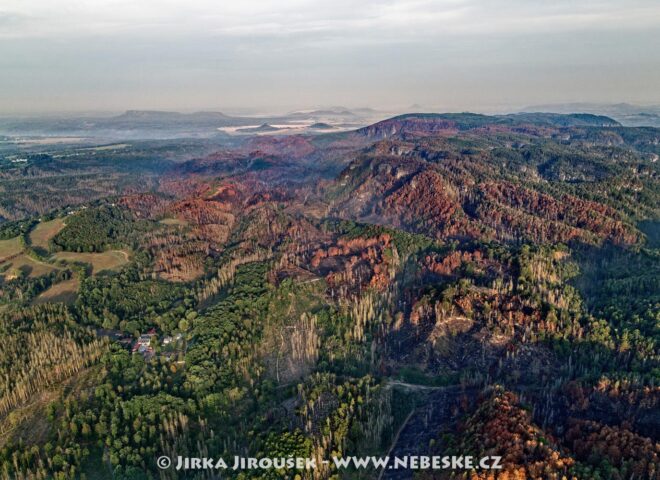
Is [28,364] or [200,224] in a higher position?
[200,224]

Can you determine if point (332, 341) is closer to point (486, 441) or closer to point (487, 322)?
point (487, 322)

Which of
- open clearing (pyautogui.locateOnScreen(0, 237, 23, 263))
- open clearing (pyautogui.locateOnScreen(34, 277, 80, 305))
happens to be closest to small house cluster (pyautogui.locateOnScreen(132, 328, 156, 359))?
open clearing (pyautogui.locateOnScreen(34, 277, 80, 305))

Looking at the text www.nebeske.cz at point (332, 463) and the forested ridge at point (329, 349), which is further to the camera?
the forested ridge at point (329, 349)

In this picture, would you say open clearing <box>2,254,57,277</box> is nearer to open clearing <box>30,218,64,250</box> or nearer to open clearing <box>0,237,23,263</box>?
open clearing <box>0,237,23,263</box>

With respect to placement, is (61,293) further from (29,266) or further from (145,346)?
(145,346)

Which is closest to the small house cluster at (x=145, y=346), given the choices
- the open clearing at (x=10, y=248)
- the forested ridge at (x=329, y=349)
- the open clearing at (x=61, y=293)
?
the forested ridge at (x=329, y=349)

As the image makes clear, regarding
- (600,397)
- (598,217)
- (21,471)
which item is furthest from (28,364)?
(598,217)

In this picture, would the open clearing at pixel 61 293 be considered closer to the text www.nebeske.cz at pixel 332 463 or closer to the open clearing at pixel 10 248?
the open clearing at pixel 10 248
